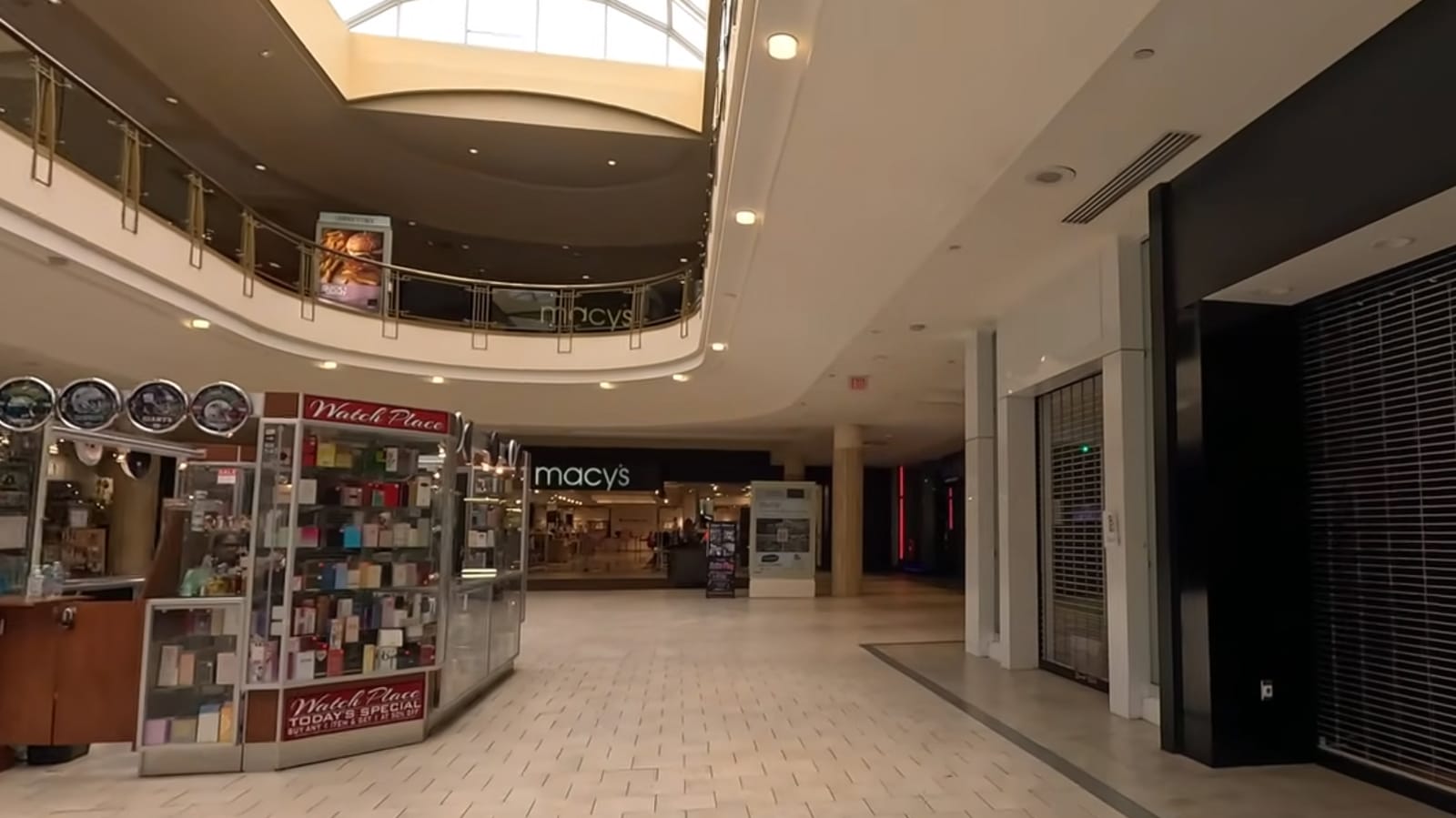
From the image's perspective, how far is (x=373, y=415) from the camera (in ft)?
18.9

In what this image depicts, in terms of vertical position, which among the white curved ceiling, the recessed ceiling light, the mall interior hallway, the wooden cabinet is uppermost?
the recessed ceiling light

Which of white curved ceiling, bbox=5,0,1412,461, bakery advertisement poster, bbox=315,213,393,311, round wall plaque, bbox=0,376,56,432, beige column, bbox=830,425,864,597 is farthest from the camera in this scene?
beige column, bbox=830,425,864,597

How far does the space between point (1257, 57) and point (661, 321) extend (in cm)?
920

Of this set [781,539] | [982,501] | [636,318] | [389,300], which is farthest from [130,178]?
[781,539]

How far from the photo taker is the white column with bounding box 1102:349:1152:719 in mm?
6242

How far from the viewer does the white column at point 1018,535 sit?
8.48 meters

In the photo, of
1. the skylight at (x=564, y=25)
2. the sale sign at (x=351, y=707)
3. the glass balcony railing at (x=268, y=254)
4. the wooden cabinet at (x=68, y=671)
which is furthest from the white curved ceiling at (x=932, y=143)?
the skylight at (x=564, y=25)

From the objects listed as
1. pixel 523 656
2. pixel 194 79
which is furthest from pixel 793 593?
pixel 194 79

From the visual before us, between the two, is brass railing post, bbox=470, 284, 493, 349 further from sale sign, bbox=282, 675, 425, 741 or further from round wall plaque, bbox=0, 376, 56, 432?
sale sign, bbox=282, 675, 425, 741

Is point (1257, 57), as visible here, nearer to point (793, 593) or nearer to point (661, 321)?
point (661, 321)

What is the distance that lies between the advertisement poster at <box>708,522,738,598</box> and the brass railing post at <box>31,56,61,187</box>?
1220 cm

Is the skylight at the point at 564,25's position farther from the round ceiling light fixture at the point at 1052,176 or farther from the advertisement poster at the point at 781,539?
the round ceiling light fixture at the point at 1052,176

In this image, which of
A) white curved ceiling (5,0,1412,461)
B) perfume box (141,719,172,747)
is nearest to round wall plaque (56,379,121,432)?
perfume box (141,719,172,747)

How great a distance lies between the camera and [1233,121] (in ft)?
15.3
